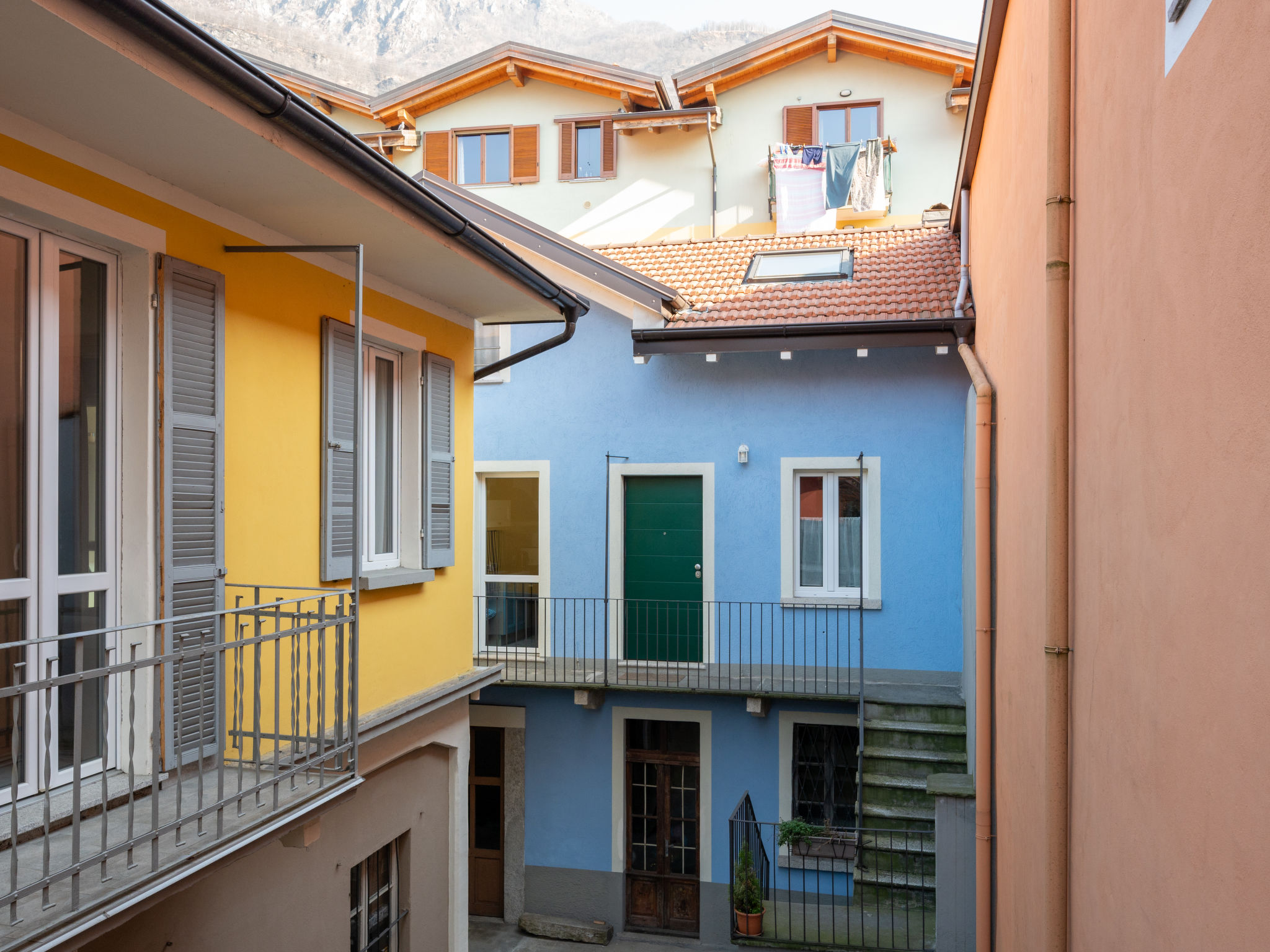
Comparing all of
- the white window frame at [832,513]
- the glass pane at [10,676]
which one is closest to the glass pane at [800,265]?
the white window frame at [832,513]

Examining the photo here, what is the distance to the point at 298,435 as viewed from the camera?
5.76 m

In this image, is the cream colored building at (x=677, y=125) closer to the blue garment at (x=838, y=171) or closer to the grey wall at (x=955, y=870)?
the blue garment at (x=838, y=171)

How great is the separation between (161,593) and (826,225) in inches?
594

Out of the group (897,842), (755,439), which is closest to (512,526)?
(755,439)

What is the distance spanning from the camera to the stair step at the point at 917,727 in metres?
10.3

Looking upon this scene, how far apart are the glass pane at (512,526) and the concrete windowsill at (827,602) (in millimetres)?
3153

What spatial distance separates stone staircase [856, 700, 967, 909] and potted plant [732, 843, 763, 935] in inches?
39.8

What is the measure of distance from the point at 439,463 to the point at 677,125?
42.6 feet

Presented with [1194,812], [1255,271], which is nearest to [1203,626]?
[1194,812]

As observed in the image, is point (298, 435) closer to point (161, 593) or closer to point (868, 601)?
point (161, 593)

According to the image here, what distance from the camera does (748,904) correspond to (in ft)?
32.5

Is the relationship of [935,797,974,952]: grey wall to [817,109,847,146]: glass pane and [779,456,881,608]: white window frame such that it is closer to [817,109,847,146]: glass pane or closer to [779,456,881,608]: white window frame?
[779,456,881,608]: white window frame

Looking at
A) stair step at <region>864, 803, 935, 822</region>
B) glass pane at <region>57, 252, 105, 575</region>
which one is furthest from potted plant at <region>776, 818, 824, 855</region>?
glass pane at <region>57, 252, 105, 575</region>

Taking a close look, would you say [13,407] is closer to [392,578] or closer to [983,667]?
[392,578]
